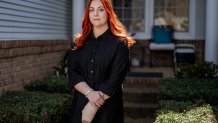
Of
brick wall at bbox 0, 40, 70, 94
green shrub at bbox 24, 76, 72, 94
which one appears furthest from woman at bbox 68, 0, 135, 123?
green shrub at bbox 24, 76, 72, 94

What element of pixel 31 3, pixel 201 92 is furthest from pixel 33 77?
pixel 201 92

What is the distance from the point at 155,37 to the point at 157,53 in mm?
491

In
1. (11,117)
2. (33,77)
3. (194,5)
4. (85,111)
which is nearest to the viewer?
(85,111)

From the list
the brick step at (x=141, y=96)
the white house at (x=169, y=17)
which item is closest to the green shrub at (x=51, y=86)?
the brick step at (x=141, y=96)

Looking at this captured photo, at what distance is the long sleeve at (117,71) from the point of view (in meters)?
2.86

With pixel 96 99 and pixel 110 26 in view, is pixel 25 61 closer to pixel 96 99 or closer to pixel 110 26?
pixel 110 26

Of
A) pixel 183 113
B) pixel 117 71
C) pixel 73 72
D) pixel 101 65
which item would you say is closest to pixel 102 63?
pixel 101 65

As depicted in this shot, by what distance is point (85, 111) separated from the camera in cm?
286

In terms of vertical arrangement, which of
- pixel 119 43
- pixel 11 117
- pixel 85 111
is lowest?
pixel 11 117

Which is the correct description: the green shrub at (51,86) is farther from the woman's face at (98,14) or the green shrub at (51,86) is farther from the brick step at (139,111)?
the woman's face at (98,14)

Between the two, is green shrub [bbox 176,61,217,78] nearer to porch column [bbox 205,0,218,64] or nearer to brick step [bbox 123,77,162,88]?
brick step [bbox 123,77,162,88]

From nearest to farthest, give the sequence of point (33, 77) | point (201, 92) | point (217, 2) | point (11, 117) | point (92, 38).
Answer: point (92, 38), point (11, 117), point (201, 92), point (33, 77), point (217, 2)

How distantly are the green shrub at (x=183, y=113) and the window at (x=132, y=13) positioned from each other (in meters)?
6.04

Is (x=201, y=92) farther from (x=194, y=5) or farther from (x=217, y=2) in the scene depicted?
(x=194, y=5)
